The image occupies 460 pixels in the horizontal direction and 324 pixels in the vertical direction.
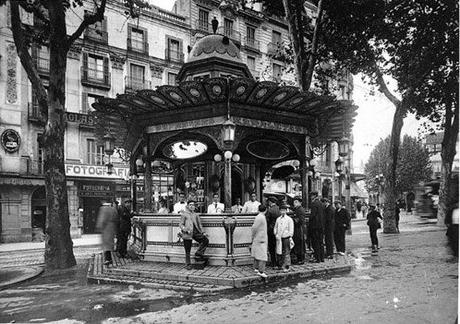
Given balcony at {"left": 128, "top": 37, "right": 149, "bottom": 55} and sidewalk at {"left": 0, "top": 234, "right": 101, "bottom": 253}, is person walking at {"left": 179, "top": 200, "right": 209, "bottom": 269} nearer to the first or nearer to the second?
sidewalk at {"left": 0, "top": 234, "right": 101, "bottom": 253}

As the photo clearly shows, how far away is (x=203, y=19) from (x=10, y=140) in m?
29.8

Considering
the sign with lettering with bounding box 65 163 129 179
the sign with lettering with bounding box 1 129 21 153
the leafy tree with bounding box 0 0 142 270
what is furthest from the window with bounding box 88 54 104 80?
the sign with lettering with bounding box 1 129 21 153

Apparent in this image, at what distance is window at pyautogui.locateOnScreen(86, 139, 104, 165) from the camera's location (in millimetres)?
25855

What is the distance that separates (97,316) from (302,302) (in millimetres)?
3444

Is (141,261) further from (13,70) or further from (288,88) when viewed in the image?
(13,70)

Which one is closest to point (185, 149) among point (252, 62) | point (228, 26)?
point (228, 26)

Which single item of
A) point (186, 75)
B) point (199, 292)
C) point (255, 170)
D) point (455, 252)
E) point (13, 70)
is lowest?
point (199, 292)

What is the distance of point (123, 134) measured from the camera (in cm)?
1461

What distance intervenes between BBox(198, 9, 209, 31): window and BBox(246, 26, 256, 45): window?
4.93 m

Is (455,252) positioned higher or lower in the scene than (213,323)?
higher

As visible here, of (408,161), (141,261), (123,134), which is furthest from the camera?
(408,161)

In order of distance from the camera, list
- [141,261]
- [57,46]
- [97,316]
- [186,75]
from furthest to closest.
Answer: [186,75]
[141,261]
[57,46]
[97,316]

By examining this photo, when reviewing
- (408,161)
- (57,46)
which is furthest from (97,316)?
(408,161)

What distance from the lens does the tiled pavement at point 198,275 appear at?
8.70m
